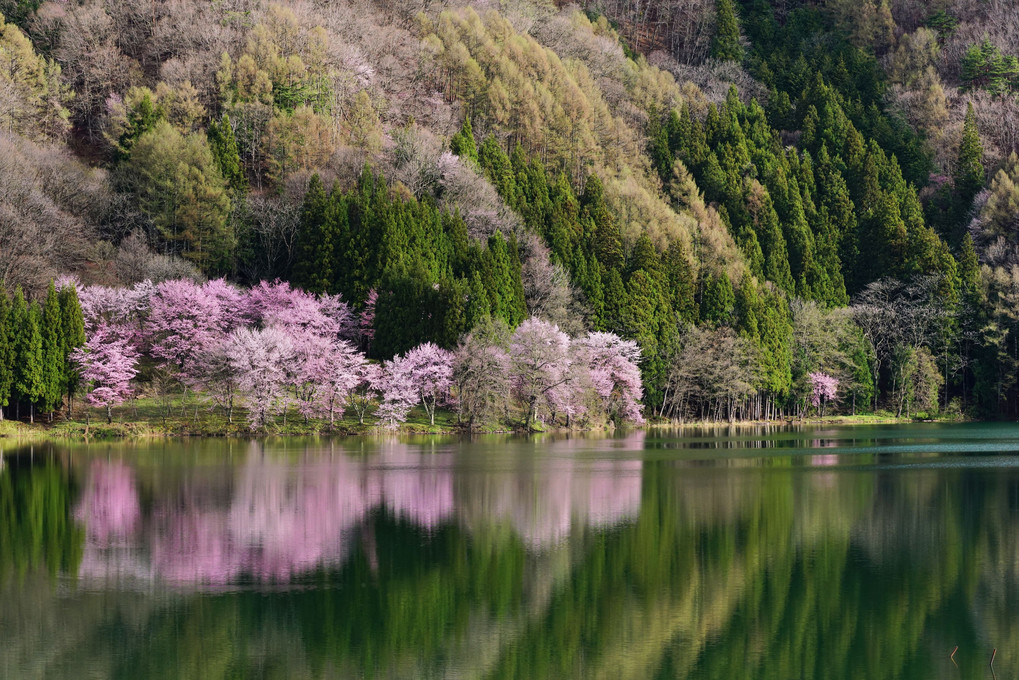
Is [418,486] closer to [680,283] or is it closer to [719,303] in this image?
[719,303]

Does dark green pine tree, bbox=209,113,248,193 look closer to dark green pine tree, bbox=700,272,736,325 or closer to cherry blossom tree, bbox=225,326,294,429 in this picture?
cherry blossom tree, bbox=225,326,294,429

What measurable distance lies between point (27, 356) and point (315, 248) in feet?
74.9

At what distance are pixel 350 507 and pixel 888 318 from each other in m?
81.9

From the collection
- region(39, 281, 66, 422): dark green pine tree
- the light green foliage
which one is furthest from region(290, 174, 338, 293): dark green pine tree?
the light green foliage

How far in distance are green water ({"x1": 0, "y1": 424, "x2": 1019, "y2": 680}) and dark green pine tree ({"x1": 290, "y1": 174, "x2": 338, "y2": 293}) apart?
3975cm

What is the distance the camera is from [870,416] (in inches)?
3794

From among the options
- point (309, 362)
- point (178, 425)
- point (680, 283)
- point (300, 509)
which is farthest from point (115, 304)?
point (300, 509)

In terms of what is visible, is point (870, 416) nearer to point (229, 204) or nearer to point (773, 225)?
point (773, 225)

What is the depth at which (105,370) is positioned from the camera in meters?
62.8

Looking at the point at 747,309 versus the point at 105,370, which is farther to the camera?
the point at 747,309

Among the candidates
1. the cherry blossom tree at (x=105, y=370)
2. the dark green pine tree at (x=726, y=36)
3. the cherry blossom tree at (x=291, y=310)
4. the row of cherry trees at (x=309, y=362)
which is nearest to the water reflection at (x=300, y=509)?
the cherry blossom tree at (x=105, y=370)

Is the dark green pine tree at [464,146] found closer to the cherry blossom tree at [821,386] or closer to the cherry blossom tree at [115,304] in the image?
the cherry blossom tree at [821,386]

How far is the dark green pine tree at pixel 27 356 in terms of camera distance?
5984 centimetres

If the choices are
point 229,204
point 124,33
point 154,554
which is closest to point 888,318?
point 229,204
